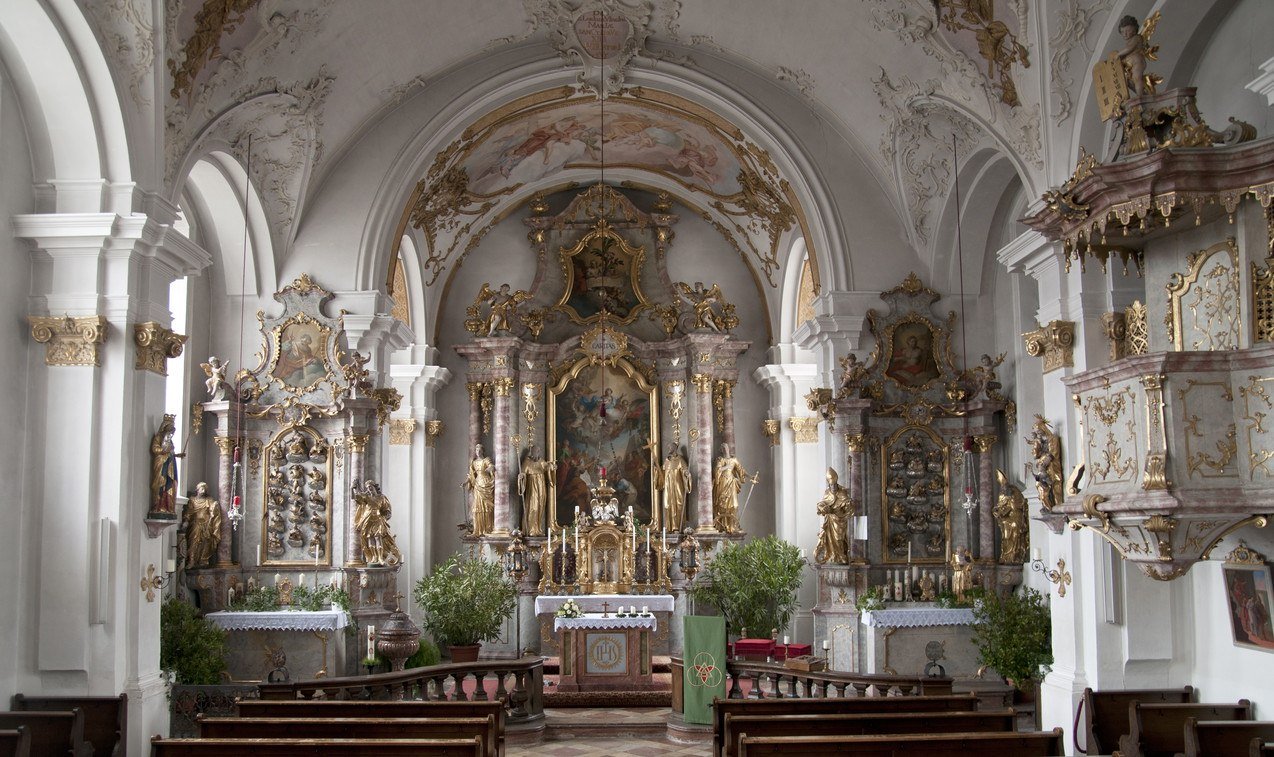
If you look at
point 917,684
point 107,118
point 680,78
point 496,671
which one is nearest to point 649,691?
point 496,671

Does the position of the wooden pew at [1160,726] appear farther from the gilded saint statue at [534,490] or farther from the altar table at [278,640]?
the gilded saint statue at [534,490]

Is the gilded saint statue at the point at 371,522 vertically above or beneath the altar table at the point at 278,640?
above

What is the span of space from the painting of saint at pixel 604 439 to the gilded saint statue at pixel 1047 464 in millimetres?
10807

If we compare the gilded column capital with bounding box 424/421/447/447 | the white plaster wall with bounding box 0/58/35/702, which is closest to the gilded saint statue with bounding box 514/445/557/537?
the gilded column capital with bounding box 424/421/447/447

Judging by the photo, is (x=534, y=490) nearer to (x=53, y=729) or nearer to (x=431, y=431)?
(x=431, y=431)

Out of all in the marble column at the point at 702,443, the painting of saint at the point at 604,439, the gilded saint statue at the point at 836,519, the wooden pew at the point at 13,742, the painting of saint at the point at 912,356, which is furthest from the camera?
the painting of saint at the point at 604,439

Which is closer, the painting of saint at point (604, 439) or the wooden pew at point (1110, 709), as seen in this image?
the wooden pew at point (1110, 709)

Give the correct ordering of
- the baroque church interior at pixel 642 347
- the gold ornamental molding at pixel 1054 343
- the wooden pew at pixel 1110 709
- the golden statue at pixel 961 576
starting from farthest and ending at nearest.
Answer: the golden statue at pixel 961 576 → the gold ornamental molding at pixel 1054 343 → the wooden pew at pixel 1110 709 → the baroque church interior at pixel 642 347

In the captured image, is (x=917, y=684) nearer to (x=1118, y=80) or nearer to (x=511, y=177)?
(x=1118, y=80)

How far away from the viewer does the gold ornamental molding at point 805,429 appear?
20625 mm

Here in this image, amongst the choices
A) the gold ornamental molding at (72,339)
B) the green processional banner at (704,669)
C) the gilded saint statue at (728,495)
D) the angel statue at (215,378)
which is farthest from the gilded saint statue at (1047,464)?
the gilded saint statue at (728,495)

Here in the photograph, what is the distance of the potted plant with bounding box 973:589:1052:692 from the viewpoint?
42.1 ft

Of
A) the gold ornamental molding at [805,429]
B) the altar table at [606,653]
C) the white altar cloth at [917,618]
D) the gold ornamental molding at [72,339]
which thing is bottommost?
the altar table at [606,653]

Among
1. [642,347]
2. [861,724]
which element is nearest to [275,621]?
[861,724]
